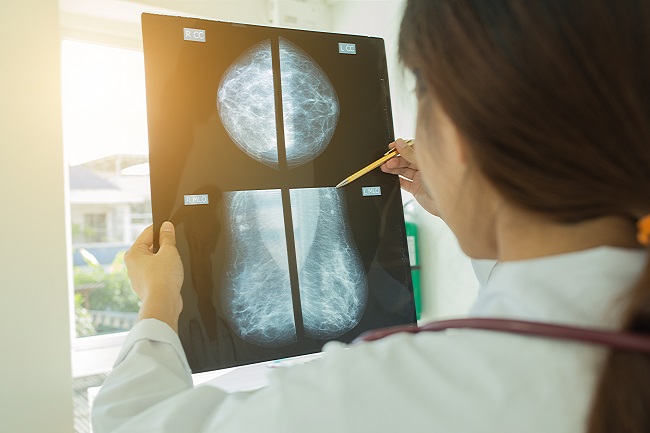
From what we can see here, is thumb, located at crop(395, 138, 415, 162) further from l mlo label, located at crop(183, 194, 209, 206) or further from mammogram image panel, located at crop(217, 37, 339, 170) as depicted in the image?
l mlo label, located at crop(183, 194, 209, 206)

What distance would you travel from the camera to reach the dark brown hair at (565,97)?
0.53m

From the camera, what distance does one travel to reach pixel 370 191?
4.31 ft

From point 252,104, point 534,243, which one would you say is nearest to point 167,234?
point 252,104

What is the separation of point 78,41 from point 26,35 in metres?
0.38

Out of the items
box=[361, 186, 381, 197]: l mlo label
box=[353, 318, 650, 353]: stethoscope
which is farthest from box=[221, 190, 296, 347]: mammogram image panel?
box=[353, 318, 650, 353]: stethoscope

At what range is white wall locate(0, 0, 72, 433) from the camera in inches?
55.2

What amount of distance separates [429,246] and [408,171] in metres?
0.70

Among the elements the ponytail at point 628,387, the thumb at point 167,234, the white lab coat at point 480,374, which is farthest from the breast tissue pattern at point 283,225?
the ponytail at point 628,387

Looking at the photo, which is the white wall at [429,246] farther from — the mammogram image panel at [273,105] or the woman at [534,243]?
the woman at [534,243]

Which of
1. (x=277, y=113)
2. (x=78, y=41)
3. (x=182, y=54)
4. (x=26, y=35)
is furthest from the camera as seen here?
(x=78, y=41)

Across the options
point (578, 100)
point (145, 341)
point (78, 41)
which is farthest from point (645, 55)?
point (78, 41)

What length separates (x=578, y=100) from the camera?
0.53 meters

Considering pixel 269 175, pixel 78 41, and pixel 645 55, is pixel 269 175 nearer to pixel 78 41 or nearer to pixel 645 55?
pixel 645 55

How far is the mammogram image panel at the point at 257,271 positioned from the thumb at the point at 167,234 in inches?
4.9
